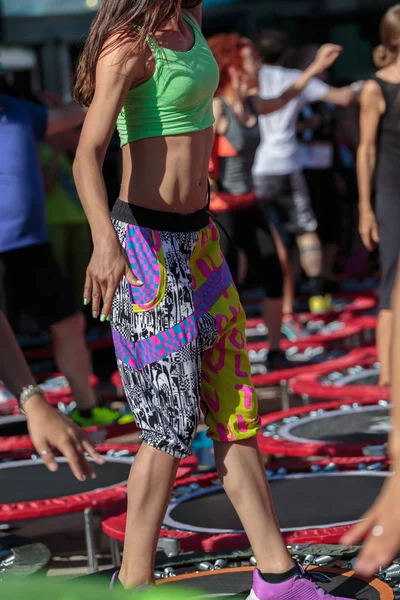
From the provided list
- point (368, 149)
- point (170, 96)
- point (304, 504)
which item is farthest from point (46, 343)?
point (170, 96)

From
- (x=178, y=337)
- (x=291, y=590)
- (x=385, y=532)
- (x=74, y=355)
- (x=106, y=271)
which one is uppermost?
(x=385, y=532)

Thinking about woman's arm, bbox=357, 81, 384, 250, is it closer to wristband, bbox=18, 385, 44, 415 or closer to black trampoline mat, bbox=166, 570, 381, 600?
black trampoline mat, bbox=166, 570, 381, 600

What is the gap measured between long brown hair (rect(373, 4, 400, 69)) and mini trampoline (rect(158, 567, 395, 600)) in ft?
9.96

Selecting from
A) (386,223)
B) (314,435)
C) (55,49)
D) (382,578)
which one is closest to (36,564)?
(382,578)

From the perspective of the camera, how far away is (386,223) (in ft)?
17.7

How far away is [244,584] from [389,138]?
9.40ft

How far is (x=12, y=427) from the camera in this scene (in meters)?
5.84

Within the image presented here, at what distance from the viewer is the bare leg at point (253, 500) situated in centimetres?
295

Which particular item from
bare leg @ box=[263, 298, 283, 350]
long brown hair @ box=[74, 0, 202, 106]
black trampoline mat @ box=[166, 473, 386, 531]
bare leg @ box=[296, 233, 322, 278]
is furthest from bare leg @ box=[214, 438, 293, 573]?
bare leg @ box=[296, 233, 322, 278]

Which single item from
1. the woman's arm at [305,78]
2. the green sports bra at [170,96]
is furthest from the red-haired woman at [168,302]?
the woman's arm at [305,78]

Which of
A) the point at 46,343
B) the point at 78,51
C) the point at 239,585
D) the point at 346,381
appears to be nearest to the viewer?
the point at 239,585

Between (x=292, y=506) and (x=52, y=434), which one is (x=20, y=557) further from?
(x=52, y=434)

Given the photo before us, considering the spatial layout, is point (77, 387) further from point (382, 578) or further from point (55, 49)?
point (55, 49)

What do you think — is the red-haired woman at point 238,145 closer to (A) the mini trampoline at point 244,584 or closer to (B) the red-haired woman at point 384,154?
(B) the red-haired woman at point 384,154
